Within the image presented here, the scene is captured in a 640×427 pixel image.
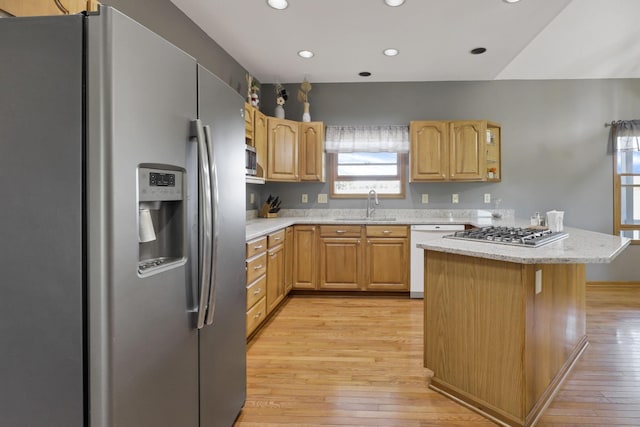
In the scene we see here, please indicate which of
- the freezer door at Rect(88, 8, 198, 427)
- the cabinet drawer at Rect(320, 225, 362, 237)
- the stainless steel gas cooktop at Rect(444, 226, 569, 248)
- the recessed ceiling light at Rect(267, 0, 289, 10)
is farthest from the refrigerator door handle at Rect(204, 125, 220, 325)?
the cabinet drawer at Rect(320, 225, 362, 237)

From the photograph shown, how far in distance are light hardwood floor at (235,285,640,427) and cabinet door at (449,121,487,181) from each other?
183 centimetres

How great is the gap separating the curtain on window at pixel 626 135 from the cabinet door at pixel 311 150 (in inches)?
146

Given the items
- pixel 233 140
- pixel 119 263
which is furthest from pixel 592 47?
pixel 119 263

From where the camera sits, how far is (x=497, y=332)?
187 centimetres

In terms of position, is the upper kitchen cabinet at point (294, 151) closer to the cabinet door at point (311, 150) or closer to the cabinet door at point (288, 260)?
the cabinet door at point (311, 150)

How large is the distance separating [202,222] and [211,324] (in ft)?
1.55

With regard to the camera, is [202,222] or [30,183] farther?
[202,222]

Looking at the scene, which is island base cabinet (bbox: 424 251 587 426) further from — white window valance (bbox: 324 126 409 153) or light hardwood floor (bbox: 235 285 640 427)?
A: white window valance (bbox: 324 126 409 153)

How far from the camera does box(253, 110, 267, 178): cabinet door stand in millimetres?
3840

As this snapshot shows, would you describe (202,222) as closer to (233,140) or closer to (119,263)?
(119,263)

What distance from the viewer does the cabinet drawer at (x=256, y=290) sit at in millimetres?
2830

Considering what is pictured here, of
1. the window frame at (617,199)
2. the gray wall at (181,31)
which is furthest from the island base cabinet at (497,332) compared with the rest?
the window frame at (617,199)

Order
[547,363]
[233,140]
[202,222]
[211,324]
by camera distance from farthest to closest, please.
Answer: [547,363] → [233,140] → [211,324] → [202,222]

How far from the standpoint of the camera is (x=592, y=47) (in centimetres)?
413
